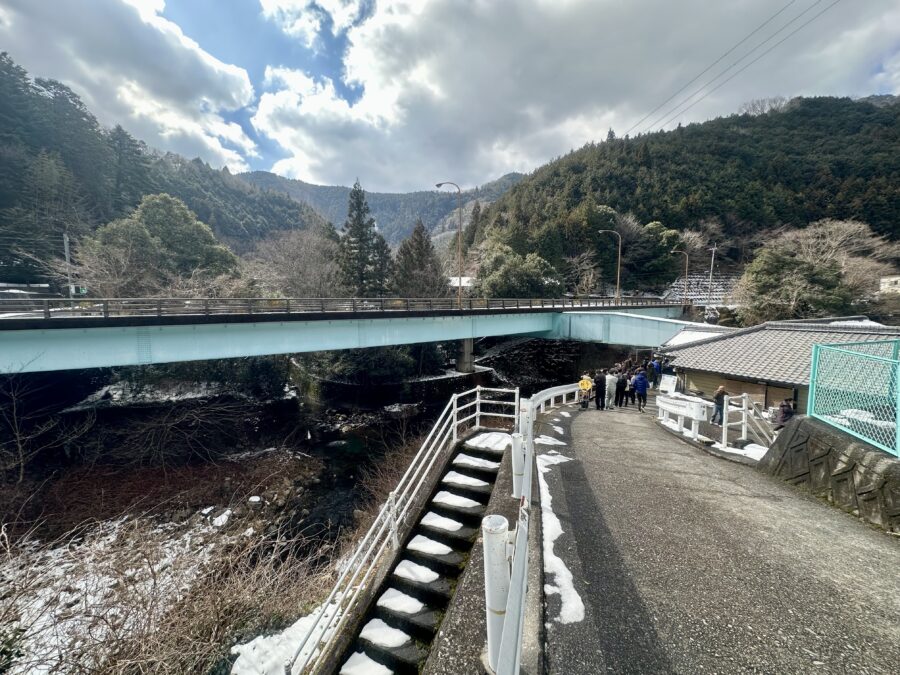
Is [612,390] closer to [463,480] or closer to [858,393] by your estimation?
[858,393]

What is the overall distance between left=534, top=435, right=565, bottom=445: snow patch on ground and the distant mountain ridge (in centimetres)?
13829

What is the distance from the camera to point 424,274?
119 feet

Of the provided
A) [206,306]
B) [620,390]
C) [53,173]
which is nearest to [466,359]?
[620,390]

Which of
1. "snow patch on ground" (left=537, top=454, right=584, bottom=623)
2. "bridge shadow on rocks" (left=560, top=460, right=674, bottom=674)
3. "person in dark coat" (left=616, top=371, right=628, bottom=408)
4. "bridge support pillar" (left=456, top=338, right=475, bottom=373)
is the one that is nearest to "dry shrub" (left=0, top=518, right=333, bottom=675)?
"snow patch on ground" (left=537, top=454, right=584, bottom=623)

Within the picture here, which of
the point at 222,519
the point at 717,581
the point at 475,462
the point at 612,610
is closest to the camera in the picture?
the point at 612,610

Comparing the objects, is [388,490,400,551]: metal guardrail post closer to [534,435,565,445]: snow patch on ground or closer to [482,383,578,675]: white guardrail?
[482,383,578,675]: white guardrail

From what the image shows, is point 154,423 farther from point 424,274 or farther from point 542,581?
point 424,274

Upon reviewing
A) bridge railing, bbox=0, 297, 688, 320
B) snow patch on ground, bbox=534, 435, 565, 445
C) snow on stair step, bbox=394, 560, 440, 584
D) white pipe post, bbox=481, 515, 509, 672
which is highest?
bridge railing, bbox=0, 297, 688, 320

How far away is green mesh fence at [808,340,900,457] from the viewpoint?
4.59 meters

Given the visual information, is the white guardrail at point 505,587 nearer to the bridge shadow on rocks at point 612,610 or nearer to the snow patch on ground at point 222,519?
the bridge shadow on rocks at point 612,610

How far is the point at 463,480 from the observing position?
611cm

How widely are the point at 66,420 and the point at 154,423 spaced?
6.25 metres

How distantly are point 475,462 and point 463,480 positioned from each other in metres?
0.46

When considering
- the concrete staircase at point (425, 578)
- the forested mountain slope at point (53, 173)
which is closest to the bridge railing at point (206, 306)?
the concrete staircase at point (425, 578)
